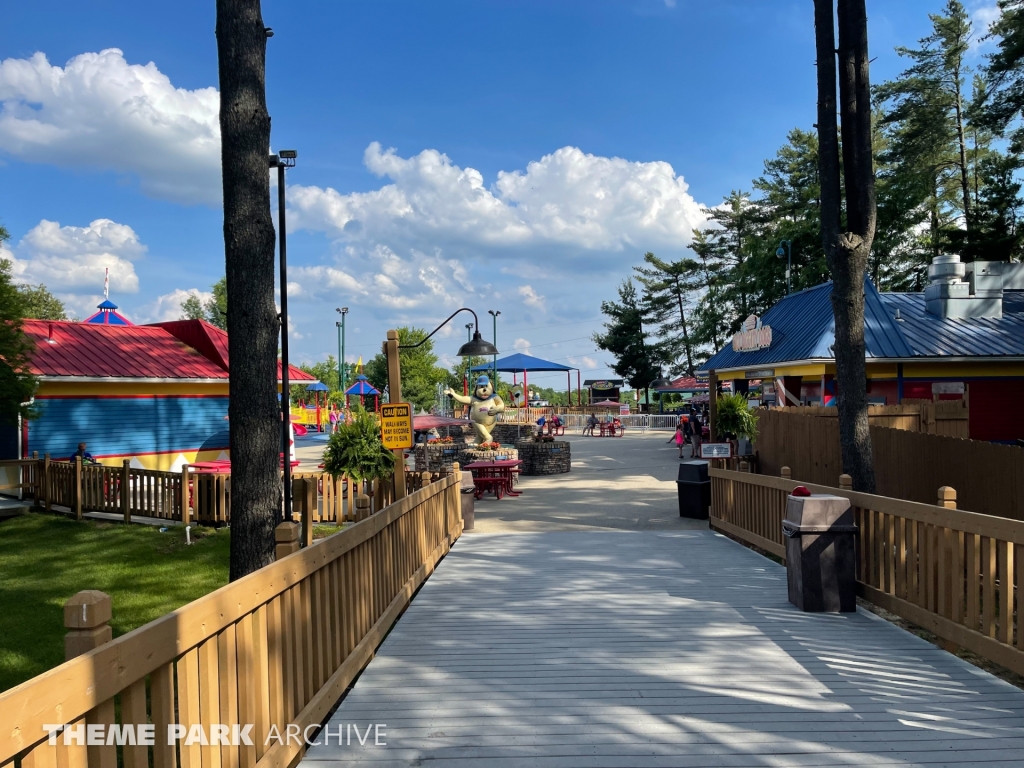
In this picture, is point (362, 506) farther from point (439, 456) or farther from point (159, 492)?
point (439, 456)

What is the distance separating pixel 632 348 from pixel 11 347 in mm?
53247

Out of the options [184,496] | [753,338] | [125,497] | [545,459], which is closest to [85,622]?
[184,496]

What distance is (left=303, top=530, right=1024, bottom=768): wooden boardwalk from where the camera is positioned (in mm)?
3527

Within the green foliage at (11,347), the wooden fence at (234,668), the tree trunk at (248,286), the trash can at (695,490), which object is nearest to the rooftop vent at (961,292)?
the trash can at (695,490)

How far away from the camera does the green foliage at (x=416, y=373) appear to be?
51750 mm

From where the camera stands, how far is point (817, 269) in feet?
119

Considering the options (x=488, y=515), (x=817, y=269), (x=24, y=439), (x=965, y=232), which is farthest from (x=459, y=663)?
(x=817, y=269)

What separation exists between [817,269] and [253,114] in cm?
3588

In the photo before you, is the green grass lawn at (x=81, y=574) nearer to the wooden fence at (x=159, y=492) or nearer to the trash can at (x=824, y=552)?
the wooden fence at (x=159, y=492)

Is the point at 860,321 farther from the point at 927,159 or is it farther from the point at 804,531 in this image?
the point at 927,159

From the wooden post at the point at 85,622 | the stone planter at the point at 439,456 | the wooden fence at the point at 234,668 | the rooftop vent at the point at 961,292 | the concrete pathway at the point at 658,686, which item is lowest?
the concrete pathway at the point at 658,686

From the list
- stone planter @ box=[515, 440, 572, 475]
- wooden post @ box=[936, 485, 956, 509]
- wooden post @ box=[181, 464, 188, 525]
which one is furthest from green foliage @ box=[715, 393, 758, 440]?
wooden post @ box=[181, 464, 188, 525]

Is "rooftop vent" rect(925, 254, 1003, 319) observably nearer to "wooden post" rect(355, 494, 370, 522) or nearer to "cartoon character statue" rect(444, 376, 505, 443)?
"cartoon character statue" rect(444, 376, 505, 443)

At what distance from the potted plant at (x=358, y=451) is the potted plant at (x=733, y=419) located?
24.4 feet
